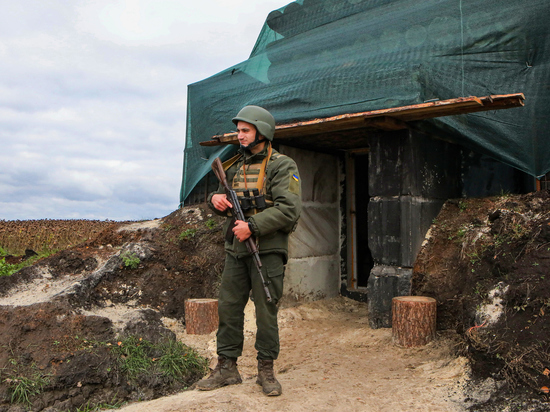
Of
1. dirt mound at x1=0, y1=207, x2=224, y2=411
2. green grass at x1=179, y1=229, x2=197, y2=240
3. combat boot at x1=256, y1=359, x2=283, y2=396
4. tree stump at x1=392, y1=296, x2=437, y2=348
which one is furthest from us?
green grass at x1=179, y1=229, x2=197, y2=240

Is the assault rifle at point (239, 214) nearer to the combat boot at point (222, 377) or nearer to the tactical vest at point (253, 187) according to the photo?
the tactical vest at point (253, 187)

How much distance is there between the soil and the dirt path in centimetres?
1

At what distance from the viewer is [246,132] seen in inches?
142

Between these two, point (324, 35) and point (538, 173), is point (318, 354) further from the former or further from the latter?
point (324, 35)

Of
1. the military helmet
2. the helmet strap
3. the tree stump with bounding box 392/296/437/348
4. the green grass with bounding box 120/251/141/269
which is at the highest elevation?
the military helmet

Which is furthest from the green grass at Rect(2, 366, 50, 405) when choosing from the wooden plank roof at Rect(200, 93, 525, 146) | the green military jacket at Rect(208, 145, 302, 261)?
the wooden plank roof at Rect(200, 93, 525, 146)

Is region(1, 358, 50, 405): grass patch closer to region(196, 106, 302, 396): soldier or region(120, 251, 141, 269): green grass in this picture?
region(196, 106, 302, 396): soldier

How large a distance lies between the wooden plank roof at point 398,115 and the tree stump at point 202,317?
231 cm

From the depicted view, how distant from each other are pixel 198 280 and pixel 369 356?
2857mm

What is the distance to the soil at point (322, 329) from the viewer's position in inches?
137

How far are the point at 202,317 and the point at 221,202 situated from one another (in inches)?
101

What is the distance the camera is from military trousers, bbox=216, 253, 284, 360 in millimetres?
3475

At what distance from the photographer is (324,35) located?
671 centimetres

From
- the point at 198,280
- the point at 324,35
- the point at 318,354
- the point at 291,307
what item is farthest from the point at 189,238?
the point at 324,35
